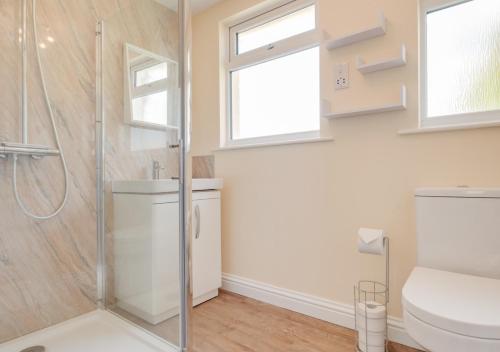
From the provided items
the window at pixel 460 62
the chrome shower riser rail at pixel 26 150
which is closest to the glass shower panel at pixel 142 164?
the chrome shower riser rail at pixel 26 150

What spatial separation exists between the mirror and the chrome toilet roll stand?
1353 mm

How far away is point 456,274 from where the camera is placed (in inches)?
49.2

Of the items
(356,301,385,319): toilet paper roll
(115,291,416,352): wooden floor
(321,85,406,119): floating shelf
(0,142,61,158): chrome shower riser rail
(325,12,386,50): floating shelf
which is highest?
(325,12,386,50): floating shelf

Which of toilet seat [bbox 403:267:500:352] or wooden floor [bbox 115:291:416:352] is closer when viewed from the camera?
toilet seat [bbox 403:267:500:352]

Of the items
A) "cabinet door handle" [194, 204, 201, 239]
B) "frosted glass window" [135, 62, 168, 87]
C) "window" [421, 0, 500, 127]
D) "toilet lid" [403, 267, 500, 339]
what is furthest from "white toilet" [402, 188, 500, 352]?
"frosted glass window" [135, 62, 168, 87]

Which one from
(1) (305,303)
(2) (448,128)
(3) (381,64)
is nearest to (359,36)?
(3) (381,64)

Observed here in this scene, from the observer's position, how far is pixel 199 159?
8.41 ft

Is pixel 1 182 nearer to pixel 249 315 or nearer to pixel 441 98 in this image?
pixel 249 315

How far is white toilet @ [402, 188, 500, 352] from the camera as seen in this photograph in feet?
2.86

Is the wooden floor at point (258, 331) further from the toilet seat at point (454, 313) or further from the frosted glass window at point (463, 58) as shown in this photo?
the frosted glass window at point (463, 58)

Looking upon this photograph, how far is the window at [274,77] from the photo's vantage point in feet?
6.65

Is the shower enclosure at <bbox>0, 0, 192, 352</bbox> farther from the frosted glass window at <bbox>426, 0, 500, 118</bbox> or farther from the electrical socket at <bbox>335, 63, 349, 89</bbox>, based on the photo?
the frosted glass window at <bbox>426, 0, 500, 118</bbox>

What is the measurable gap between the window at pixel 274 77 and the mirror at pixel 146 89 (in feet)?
2.54

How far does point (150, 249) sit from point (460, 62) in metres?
1.89
